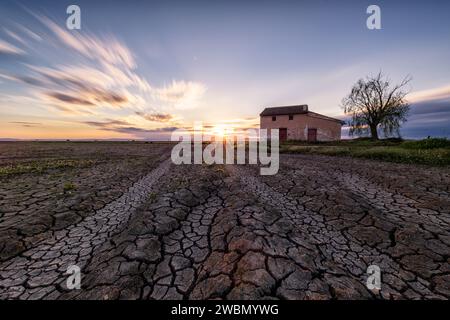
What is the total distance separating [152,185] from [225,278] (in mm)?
5605

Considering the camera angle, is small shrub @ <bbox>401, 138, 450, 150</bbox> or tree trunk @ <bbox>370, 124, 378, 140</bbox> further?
tree trunk @ <bbox>370, 124, 378, 140</bbox>

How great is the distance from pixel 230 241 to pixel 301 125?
27.4 meters

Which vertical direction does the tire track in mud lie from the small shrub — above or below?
below

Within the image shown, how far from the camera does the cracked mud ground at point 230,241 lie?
7.69 ft

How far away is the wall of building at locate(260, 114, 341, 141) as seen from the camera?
27.1m

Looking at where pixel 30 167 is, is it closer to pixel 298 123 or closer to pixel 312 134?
pixel 298 123

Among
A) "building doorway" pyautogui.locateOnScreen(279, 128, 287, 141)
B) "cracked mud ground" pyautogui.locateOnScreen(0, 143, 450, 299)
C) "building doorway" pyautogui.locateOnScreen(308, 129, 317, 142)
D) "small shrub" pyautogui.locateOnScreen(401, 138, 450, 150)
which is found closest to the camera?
"cracked mud ground" pyautogui.locateOnScreen(0, 143, 450, 299)

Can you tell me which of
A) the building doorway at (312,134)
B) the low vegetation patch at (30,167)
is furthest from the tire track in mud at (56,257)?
the building doorway at (312,134)

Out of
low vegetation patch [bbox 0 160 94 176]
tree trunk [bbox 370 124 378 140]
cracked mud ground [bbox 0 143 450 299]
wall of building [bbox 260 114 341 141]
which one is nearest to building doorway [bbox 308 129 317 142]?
wall of building [bbox 260 114 341 141]

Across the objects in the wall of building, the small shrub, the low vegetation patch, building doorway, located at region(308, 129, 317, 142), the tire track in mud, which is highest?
the wall of building

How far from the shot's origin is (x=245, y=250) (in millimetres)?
2879

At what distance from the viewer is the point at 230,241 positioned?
10.6 feet

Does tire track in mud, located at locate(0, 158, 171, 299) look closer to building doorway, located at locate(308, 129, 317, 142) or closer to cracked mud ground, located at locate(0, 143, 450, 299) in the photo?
cracked mud ground, located at locate(0, 143, 450, 299)

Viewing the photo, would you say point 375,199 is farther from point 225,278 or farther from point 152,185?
point 152,185
